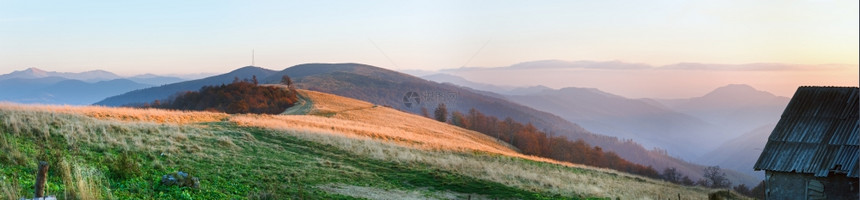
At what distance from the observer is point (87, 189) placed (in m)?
13.6

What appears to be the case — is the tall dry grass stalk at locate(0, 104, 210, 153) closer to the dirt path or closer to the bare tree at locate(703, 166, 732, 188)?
the dirt path

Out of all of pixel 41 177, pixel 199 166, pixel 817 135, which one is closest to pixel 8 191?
pixel 41 177

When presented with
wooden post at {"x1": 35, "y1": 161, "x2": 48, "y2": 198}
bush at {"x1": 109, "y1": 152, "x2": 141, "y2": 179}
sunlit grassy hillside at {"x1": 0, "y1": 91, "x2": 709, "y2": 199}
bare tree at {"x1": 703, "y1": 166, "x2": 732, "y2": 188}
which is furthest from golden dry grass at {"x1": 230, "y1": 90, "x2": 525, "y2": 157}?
bare tree at {"x1": 703, "y1": 166, "x2": 732, "y2": 188}

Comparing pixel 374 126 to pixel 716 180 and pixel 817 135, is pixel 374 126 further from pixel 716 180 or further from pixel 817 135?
pixel 716 180

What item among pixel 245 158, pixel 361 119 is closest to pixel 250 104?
pixel 361 119

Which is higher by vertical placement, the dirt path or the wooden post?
the dirt path

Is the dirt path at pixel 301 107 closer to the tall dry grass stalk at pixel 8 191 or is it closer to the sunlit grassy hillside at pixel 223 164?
the sunlit grassy hillside at pixel 223 164

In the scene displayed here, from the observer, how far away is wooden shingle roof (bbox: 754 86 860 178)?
24.5m

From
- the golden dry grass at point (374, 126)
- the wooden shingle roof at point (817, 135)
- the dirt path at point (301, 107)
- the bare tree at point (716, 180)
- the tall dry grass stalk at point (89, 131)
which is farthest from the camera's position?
the bare tree at point (716, 180)

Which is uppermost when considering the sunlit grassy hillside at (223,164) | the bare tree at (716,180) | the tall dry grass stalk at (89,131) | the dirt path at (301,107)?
the dirt path at (301,107)

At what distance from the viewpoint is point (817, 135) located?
25859mm

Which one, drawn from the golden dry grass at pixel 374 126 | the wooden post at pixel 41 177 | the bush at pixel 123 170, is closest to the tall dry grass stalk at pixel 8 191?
the wooden post at pixel 41 177

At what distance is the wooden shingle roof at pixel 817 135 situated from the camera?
A: 80.2 feet

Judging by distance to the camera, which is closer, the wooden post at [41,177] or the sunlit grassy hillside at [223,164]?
the wooden post at [41,177]
